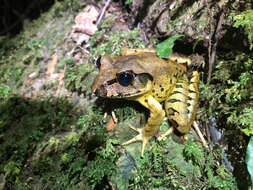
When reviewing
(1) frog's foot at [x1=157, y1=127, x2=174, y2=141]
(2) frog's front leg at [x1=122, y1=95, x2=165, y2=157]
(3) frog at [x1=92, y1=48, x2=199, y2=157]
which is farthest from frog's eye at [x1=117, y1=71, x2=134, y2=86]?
(1) frog's foot at [x1=157, y1=127, x2=174, y2=141]

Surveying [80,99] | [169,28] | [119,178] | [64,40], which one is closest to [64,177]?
[119,178]

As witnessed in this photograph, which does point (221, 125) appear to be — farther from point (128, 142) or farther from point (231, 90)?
point (128, 142)

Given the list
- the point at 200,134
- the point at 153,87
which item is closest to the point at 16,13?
the point at 153,87

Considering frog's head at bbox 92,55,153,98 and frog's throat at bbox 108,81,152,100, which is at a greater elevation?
frog's head at bbox 92,55,153,98

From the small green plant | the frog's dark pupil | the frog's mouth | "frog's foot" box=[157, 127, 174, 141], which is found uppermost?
the frog's dark pupil

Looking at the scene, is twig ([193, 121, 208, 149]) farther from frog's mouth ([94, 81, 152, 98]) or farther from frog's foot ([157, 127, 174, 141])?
frog's mouth ([94, 81, 152, 98])

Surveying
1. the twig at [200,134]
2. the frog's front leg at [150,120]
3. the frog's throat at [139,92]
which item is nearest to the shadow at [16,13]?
the frog's throat at [139,92]
